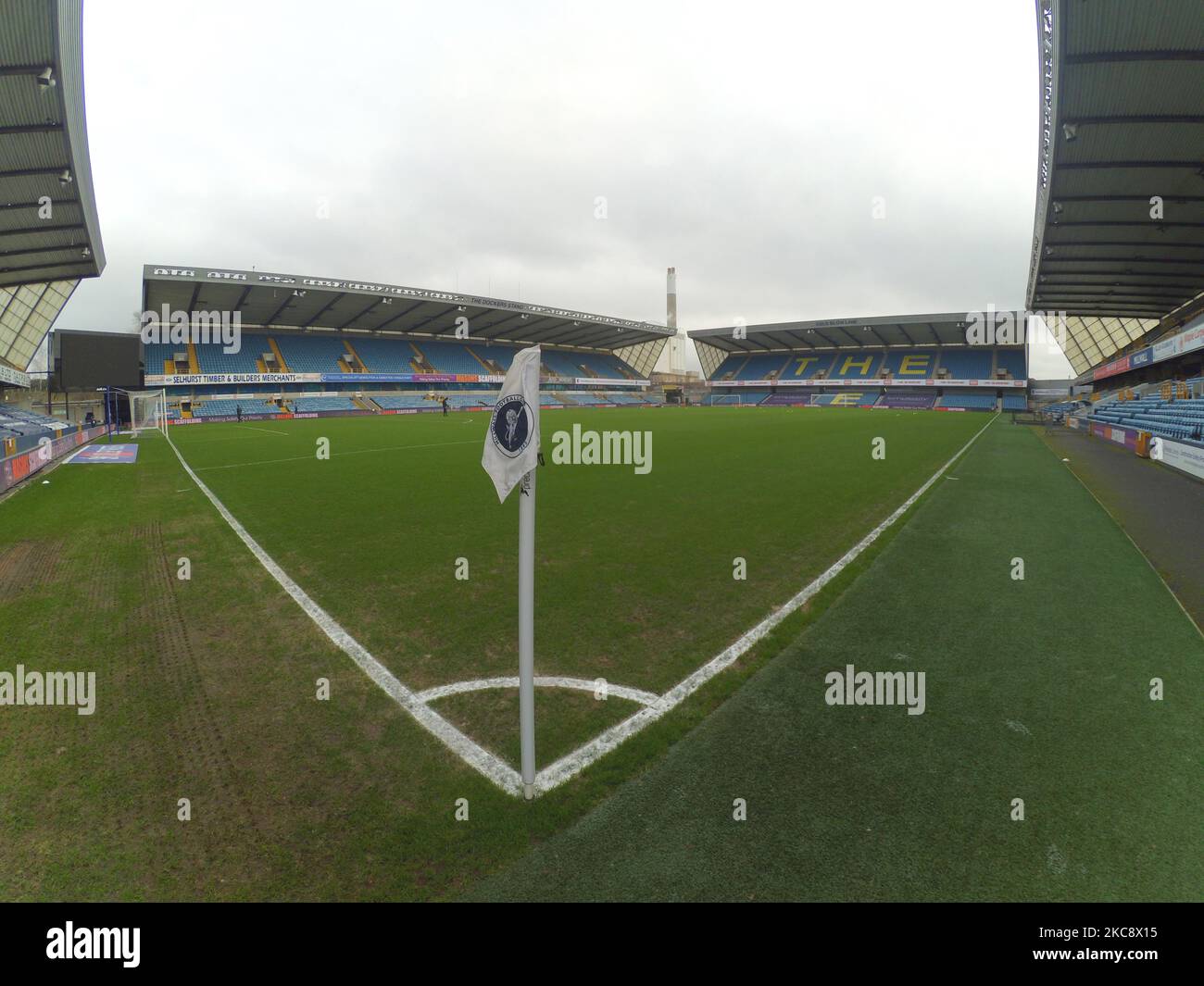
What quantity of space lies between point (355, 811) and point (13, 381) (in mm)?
42132

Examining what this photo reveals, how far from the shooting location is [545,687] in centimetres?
436

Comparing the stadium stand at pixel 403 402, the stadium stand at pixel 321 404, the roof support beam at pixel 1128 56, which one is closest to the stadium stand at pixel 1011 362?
the roof support beam at pixel 1128 56

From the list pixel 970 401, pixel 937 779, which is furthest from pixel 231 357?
pixel 970 401

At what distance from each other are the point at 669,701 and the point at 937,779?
1.73 m

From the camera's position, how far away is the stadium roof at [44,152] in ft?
39.8

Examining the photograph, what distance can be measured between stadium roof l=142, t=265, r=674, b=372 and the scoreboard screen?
928 cm

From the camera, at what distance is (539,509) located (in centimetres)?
1105

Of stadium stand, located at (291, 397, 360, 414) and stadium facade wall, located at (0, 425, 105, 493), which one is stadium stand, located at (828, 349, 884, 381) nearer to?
stadium stand, located at (291, 397, 360, 414)

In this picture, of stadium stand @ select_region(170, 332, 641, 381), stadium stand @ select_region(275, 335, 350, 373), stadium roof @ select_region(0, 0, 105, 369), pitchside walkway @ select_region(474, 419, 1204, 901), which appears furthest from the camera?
stadium stand @ select_region(275, 335, 350, 373)

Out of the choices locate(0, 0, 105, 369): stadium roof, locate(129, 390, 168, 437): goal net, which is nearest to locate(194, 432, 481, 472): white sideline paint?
locate(0, 0, 105, 369): stadium roof

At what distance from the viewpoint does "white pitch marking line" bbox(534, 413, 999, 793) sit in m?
3.31

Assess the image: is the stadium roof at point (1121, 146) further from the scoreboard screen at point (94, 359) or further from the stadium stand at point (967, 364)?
the scoreboard screen at point (94, 359)

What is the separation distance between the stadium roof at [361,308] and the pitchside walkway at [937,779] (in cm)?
5278
